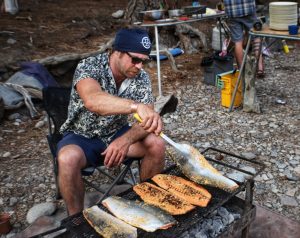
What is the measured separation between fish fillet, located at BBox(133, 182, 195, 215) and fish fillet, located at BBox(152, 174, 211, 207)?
46mm

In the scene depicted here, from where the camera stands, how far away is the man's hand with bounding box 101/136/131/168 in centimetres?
310

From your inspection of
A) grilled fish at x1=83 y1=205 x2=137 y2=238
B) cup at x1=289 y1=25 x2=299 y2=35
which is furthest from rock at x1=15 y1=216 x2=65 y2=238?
cup at x1=289 y1=25 x2=299 y2=35

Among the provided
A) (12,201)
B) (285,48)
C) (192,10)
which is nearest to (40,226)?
(12,201)

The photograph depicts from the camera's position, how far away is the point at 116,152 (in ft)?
10.2

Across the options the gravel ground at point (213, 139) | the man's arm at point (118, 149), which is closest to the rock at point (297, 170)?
the gravel ground at point (213, 139)

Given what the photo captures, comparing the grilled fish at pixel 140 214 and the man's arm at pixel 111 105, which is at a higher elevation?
the man's arm at pixel 111 105

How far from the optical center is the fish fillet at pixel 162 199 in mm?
→ 2461

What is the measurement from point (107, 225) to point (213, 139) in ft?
10.6

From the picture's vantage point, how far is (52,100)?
12.7ft

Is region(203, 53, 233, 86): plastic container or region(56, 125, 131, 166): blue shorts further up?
region(56, 125, 131, 166): blue shorts

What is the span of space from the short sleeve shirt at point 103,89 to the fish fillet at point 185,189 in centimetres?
89

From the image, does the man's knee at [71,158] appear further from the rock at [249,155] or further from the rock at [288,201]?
the rock at [249,155]

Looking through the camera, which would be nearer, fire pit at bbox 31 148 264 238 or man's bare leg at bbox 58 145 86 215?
fire pit at bbox 31 148 264 238

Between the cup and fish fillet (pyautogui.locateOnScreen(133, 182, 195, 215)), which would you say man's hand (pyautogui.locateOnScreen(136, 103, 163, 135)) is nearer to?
fish fillet (pyautogui.locateOnScreen(133, 182, 195, 215))
